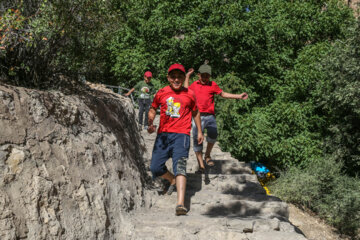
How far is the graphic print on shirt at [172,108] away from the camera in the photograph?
4.26 metres

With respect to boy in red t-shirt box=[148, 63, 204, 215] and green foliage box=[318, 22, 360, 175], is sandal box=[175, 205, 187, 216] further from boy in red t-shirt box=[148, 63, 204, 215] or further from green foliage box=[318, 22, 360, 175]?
green foliage box=[318, 22, 360, 175]

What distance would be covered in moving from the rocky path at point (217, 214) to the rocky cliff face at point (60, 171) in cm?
29

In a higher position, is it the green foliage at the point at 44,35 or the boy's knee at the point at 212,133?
the green foliage at the point at 44,35

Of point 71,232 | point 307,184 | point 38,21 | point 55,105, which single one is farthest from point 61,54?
point 307,184

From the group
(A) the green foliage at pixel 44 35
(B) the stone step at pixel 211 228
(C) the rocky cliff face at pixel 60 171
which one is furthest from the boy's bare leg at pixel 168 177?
(A) the green foliage at pixel 44 35

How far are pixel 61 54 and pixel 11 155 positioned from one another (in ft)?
11.2

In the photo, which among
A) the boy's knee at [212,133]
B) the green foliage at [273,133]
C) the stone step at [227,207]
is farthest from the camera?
the green foliage at [273,133]

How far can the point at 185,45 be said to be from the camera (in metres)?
15.8

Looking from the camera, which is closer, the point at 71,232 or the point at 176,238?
the point at 71,232

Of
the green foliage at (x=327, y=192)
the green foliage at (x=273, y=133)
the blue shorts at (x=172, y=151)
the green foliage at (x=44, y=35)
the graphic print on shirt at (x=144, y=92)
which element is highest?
the green foliage at (x=44, y=35)

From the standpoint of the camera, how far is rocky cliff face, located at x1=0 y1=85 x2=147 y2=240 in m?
2.71

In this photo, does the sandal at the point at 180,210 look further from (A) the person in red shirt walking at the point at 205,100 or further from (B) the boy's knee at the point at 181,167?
(A) the person in red shirt walking at the point at 205,100

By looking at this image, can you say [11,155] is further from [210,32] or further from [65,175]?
[210,32]

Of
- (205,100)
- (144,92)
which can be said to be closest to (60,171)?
(205,100)
